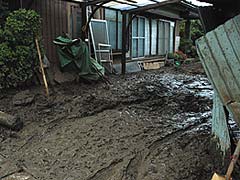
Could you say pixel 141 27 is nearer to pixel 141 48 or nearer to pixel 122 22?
pixel 141 48

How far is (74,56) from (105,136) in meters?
3.02

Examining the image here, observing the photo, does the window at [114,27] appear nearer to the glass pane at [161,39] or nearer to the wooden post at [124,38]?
the wooden post at [124,38]

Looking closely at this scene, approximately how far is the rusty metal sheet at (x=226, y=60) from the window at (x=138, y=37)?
8.54 metres

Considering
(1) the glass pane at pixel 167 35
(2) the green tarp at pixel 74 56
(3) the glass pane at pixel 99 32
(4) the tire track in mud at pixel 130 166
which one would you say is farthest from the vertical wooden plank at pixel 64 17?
(1) the glass pane at pixel 167 35

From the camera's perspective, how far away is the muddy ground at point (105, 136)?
8.94ft

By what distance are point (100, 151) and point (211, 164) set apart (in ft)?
4.46

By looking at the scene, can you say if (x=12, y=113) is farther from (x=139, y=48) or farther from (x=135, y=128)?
(x=139, y=48)

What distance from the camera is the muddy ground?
272 cm

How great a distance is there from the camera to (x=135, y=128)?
3.94 m

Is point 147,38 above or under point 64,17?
under

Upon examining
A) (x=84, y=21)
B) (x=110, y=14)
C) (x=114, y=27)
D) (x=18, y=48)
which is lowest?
(x=18, y=48)

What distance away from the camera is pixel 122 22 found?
8672 millimetres

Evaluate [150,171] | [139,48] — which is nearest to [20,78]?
[150,171]

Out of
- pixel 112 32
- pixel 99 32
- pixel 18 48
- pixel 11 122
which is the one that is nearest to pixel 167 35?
pixel 112 32
